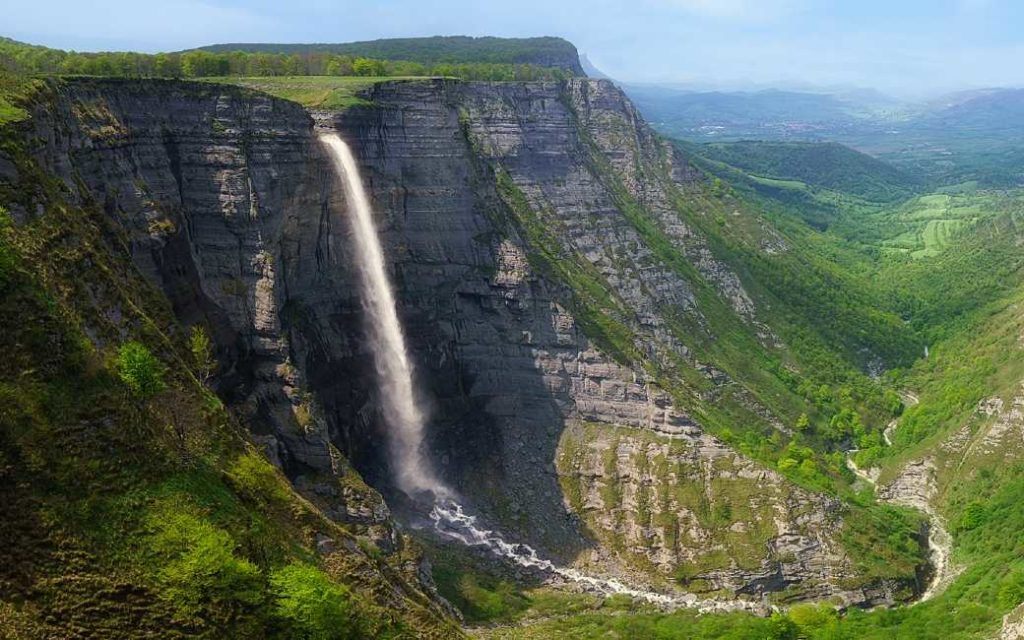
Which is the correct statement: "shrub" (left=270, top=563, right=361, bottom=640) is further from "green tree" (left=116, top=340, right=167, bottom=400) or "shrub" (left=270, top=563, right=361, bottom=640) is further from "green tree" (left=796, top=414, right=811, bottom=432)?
"green tree" (left=796, top=414, right=811, bottom=432)

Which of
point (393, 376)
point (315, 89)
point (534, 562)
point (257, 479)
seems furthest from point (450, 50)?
point (257, 479)

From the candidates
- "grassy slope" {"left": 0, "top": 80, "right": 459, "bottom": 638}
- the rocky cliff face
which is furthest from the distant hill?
"grassy slope" {"left": 0, "top": 80, "right": 459, "bottom": 638}

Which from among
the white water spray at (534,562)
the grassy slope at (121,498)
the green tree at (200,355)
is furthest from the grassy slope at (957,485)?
the green tree at (200,355)

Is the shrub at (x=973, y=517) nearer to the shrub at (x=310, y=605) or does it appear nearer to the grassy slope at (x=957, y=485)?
the grassy slope at (x=957, y=485)

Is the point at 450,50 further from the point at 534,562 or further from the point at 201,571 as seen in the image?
the point at 201,571

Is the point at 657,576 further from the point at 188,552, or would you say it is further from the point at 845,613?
the point at 188,552
